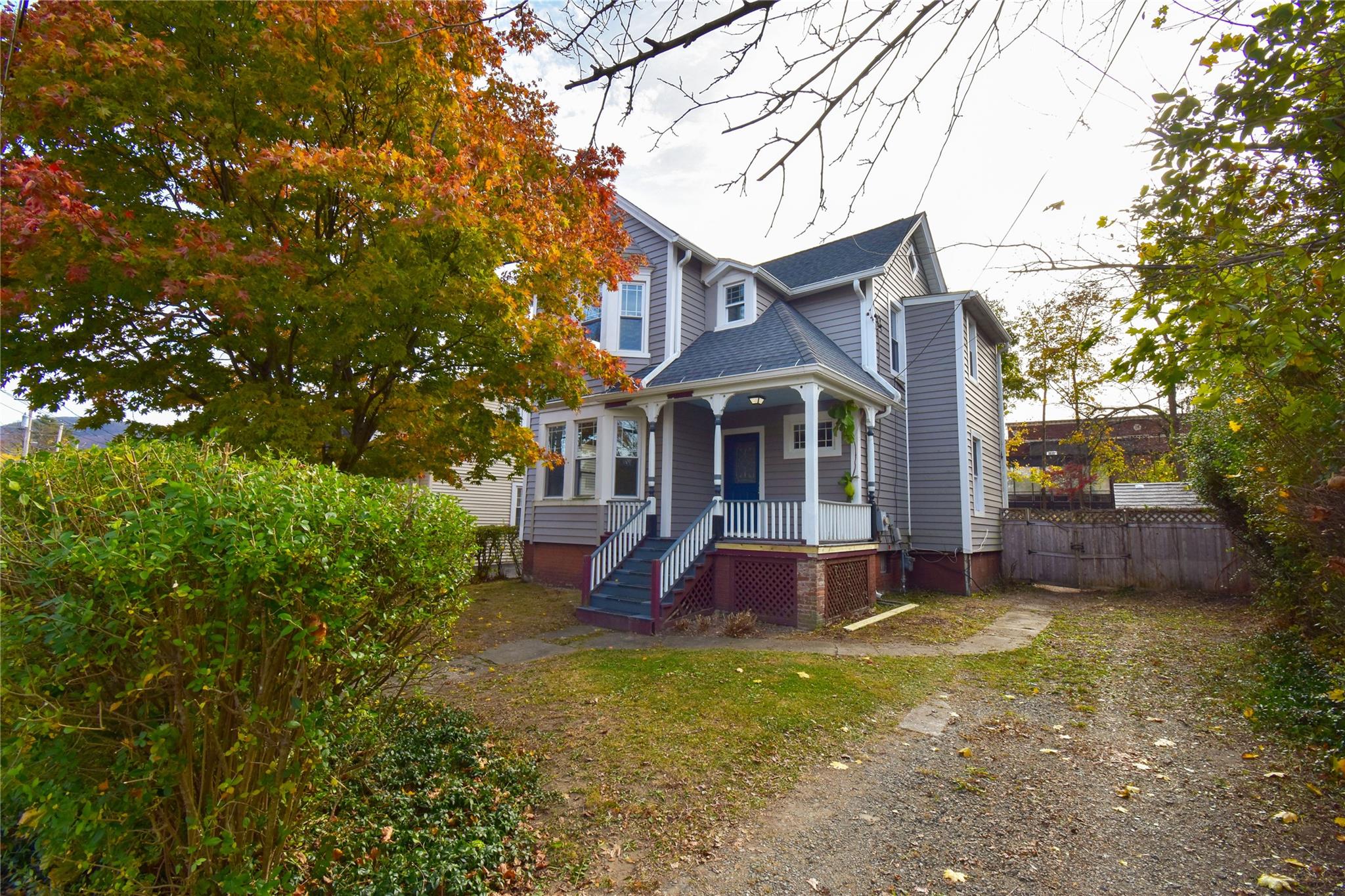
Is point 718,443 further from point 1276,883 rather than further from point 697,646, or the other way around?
point 1276,883

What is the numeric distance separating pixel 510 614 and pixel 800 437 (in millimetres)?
6658

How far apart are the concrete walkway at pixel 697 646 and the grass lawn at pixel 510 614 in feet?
1.11

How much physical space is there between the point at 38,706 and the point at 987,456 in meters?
17.5

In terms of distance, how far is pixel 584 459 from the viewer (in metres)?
13.4

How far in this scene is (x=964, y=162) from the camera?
3.18m

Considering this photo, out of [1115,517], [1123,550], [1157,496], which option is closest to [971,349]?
[1115,517]

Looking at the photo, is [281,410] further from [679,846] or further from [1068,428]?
[1068,428]

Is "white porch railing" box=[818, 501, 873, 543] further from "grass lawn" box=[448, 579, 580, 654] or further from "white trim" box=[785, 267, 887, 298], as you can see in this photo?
"white trim" box=[785, 267, 887, 298]

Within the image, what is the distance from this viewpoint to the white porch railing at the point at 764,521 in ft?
32.8

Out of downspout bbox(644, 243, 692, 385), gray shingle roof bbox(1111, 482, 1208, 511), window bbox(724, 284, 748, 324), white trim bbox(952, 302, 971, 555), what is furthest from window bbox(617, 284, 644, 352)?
gray shingle roof bbox(1111, 482, 1208, 511)

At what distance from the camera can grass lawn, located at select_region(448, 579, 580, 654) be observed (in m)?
8.83

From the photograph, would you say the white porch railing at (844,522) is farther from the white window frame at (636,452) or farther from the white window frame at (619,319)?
the white window frame at (619,319)

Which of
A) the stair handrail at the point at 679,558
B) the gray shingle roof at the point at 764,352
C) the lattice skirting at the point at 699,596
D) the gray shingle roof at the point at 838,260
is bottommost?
the lattice skirting at the point at 699,596

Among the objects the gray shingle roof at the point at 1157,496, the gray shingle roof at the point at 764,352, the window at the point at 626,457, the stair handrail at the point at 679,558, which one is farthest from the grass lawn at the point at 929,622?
the gray shingle roof at the point at 1157,496
